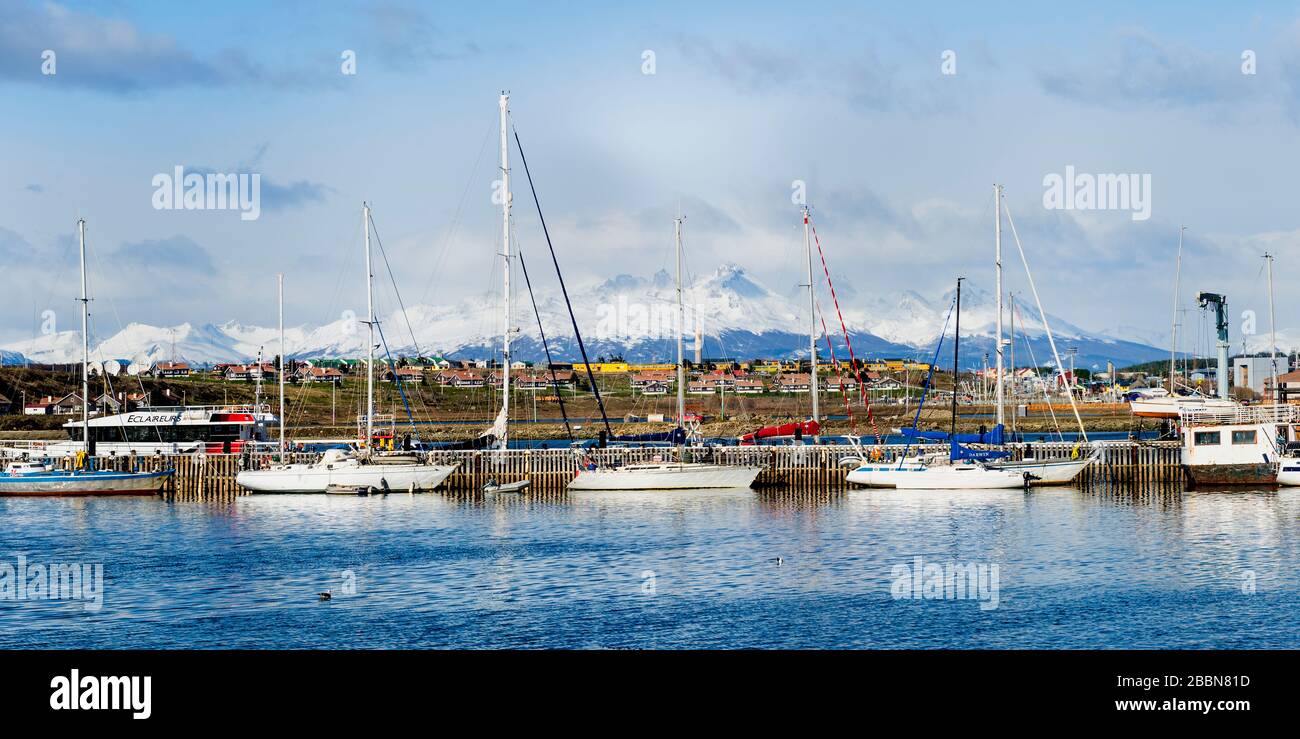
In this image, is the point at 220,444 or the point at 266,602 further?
the point at 220,444

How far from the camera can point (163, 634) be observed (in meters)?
31.6

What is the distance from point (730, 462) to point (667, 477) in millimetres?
7321

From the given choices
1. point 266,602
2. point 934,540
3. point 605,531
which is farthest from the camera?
point 605,531

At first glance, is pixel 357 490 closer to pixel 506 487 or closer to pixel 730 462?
pixel 506 487

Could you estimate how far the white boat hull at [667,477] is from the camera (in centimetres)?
7038

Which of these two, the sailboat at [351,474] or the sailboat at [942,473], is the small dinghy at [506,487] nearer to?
the sailboat at [351,474]

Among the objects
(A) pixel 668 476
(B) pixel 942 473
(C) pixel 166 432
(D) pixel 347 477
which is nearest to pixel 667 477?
(A) pixel 668 476

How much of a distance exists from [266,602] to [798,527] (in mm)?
24189

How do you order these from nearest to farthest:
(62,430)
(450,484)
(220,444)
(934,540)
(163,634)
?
(163,634)
(934,540)
(450,484)
(220,444)
(62,430)

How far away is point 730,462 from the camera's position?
76688 mm

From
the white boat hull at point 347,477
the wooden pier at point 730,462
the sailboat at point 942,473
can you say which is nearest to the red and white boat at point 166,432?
the wooden pier at point 730,462
